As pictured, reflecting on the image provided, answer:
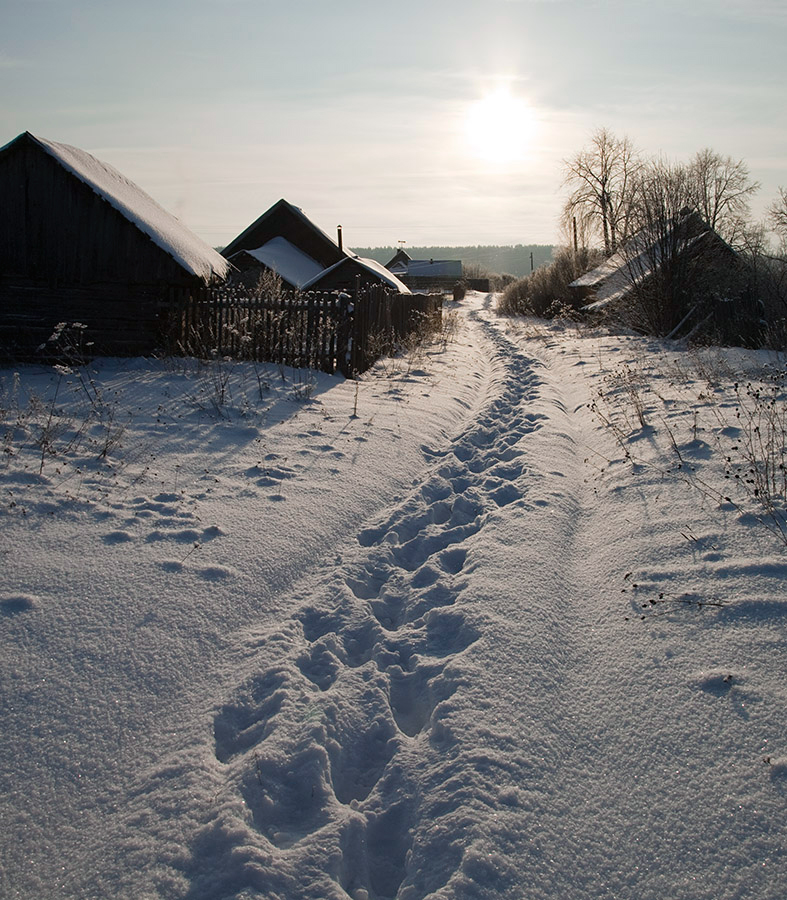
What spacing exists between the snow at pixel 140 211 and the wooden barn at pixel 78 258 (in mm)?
28

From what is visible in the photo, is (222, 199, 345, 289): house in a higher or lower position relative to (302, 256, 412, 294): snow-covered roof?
higher

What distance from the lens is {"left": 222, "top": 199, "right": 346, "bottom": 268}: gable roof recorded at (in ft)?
84.8

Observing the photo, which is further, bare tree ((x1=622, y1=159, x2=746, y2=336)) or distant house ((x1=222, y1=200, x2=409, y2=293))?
distant house ((x1=222, y1=200, x2=409, y2=293))

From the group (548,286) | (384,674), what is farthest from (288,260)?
(384,674)

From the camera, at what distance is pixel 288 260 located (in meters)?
25.2

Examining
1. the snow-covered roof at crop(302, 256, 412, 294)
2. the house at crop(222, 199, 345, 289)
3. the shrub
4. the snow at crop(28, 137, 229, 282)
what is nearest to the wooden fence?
the snow at crop(28, 137, 229, 282)

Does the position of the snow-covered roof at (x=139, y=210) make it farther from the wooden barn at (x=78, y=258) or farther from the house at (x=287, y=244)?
the house at (x=287, y=244)

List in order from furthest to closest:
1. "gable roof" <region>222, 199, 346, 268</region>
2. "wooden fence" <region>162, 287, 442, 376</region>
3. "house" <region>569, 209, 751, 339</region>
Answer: "gable roof" <region>222, 199, 346, 268</region>, "house" <region>569, 209, 751, 339</region>, "wooden fence" <region>162, 287, 442, 376</region>

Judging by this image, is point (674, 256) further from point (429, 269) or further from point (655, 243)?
point (429, 269)

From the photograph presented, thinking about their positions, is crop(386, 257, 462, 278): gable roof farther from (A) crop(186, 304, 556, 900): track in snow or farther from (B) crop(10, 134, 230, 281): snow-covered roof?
(A) crop(186, 304, 556, 900): track in snow

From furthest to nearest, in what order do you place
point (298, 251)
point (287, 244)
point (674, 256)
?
1. point (298, 251)
2. point (287, 244)
3. point (674, 256)

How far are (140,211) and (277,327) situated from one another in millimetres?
4164

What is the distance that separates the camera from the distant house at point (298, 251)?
82.0 feet

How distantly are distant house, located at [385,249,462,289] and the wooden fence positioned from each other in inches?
2312
